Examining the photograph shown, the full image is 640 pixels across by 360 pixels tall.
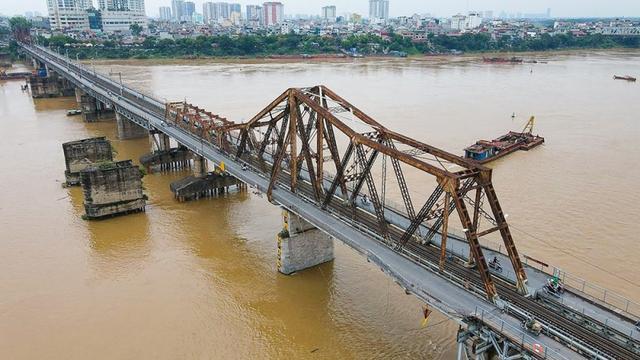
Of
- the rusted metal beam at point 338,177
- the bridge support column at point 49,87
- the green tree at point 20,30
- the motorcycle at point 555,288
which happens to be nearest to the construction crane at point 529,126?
the rusted metal beam at point 338,177

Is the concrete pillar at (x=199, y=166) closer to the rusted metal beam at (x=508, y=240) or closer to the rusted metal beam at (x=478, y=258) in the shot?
the rusted metal beam at (x=478, y=258)

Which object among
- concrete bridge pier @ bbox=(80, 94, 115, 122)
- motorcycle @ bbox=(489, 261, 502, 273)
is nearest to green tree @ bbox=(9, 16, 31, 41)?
concrete bridge pier @ bbox=(80, 94, 115, 122)

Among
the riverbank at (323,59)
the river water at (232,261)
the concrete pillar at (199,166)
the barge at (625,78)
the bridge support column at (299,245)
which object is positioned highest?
the riverbank at (323,59)

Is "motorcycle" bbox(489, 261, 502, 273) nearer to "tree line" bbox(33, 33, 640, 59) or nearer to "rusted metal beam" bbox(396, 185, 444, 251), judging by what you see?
"rusted metal beam" bbox(396, 185, 444, 251)

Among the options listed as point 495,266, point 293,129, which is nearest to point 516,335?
point 495,266

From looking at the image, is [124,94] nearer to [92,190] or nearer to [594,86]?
→ [92,190]

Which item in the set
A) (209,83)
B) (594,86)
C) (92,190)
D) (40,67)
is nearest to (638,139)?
(594,86)

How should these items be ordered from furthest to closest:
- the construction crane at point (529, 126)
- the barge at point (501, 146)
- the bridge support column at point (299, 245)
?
the construction crane at point (529, 126)
the barge at point (501, 146)
the bridge support column at point (299, 245)
